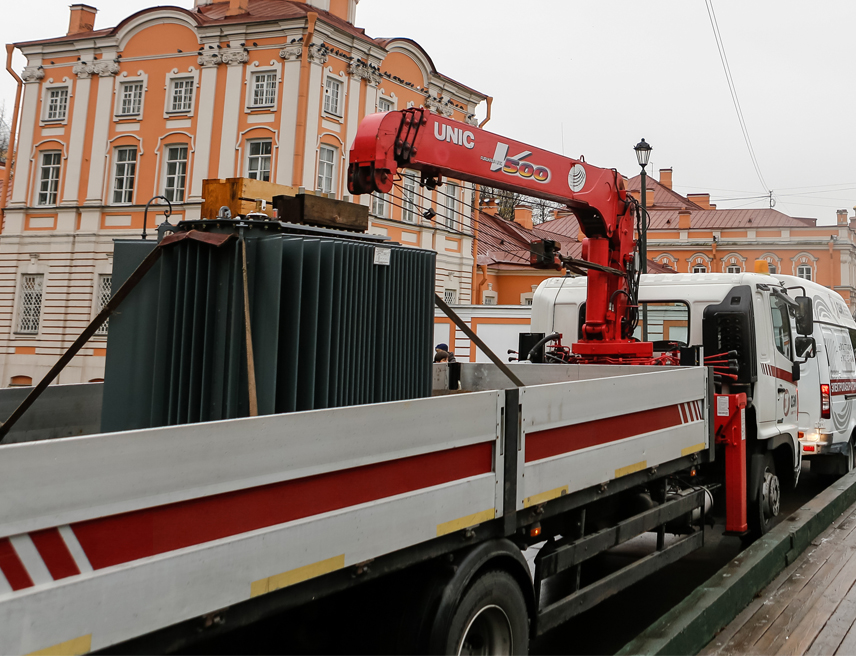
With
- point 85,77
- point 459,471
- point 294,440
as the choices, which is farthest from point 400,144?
point 85,77

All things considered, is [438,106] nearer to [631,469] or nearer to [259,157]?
[259,157]

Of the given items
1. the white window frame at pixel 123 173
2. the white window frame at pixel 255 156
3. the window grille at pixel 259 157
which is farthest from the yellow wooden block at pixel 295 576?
the white window frame at pixel 123 173

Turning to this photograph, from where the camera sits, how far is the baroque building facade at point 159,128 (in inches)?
877

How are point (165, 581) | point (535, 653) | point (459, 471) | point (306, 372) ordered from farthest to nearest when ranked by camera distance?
point (535, 653)
point (306, 372)
point (459, 471)
point (165, 581)

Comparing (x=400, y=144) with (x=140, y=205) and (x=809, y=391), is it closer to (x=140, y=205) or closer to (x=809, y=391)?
(x=809, y=391)

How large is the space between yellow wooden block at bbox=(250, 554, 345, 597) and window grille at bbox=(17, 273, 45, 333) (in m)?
25.4

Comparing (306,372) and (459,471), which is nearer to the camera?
(459,471)

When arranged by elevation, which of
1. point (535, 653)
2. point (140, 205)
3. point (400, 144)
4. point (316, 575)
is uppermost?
point (140, 205)

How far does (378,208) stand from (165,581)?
22.8 metres

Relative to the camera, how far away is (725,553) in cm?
696

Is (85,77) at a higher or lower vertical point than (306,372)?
higher

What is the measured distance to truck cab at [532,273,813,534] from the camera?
6406 mm

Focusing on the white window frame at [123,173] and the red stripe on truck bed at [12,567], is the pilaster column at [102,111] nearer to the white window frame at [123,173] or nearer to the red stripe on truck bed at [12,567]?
the white window frame at [123,173]

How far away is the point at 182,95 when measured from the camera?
78.0 ft
